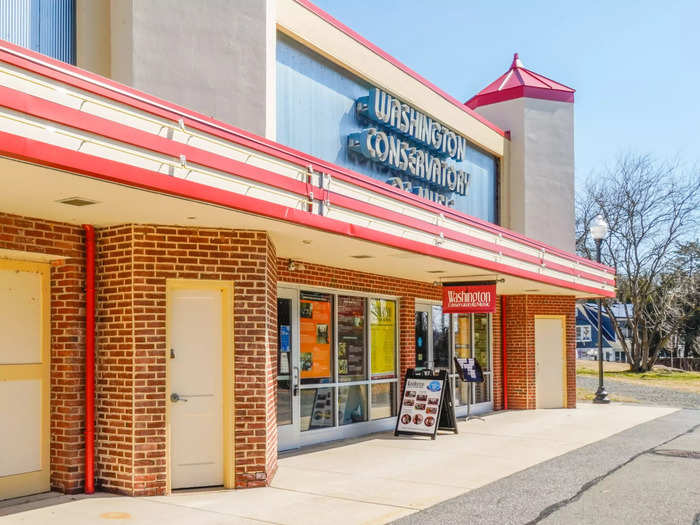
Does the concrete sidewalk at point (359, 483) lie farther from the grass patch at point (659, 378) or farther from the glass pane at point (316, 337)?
the grass patch at point (659, 378)

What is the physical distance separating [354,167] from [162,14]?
5469mm

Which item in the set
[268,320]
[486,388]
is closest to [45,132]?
[268,320]

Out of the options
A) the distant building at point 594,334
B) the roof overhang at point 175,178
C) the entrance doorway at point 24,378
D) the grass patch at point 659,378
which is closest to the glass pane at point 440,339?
the roof overhang at point 175,178

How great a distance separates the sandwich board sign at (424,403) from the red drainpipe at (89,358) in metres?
6.61

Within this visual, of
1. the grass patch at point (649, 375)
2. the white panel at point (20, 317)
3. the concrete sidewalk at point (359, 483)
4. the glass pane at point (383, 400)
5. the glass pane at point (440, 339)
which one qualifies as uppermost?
the white panel at point (20, 317)

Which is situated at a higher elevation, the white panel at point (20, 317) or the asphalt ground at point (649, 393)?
the white panel at point (20, 317)

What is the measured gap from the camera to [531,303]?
1995 centimetres

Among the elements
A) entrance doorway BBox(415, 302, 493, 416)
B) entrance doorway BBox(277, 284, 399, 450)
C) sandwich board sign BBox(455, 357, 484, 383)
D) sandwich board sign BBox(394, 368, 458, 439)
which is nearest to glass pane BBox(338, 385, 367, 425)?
entrance doorway BBox(277, 284, 399, 450)

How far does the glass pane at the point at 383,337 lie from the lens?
48.9 ft

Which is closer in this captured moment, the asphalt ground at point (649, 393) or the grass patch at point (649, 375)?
the asphalt ground at point (649, 393)

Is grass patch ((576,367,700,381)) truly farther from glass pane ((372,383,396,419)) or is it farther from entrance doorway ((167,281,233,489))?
entrance doorway ((167,281,233,489))

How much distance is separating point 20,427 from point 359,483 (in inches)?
162

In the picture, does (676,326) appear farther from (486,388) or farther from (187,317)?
(187,317)

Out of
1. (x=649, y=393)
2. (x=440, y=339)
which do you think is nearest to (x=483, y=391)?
(x=440, y=339)
